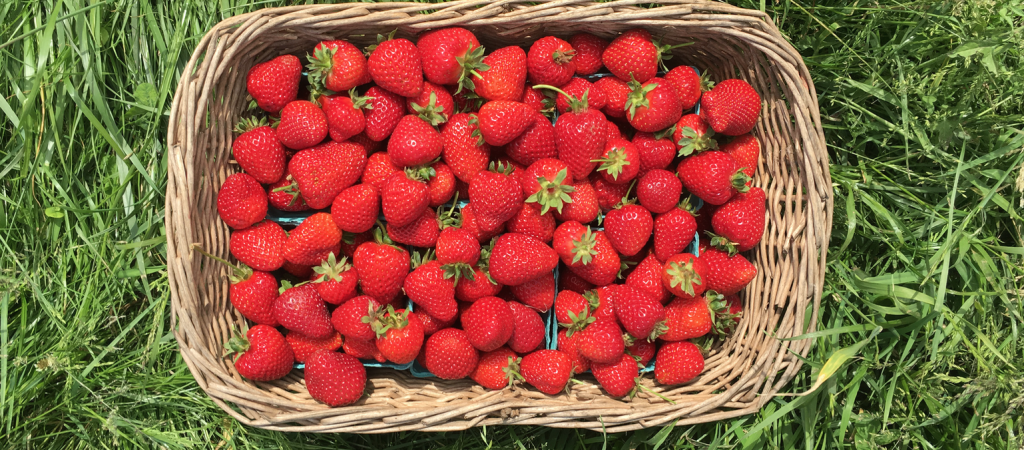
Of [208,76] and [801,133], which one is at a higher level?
[208,76]

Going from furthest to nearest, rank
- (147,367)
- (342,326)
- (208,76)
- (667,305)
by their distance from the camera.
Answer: (147,367) → (667,305) → (342,326) → (208,76)

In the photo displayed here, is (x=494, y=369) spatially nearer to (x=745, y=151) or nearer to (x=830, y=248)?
(x=745, y=151)

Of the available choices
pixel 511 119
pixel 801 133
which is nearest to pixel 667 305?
pixel 801 133

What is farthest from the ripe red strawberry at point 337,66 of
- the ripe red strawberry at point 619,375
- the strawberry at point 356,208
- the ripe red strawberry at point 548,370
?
the ripe red strawberry at point 619,375

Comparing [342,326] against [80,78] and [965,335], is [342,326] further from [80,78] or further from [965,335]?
[965,335]

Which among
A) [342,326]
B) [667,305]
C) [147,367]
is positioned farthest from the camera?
[147,367]

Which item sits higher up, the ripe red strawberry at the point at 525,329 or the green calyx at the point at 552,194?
the green calyx at the point at 552,194

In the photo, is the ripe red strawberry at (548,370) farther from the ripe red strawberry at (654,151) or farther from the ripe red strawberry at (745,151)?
the ripe red strawberry at (745,151)
